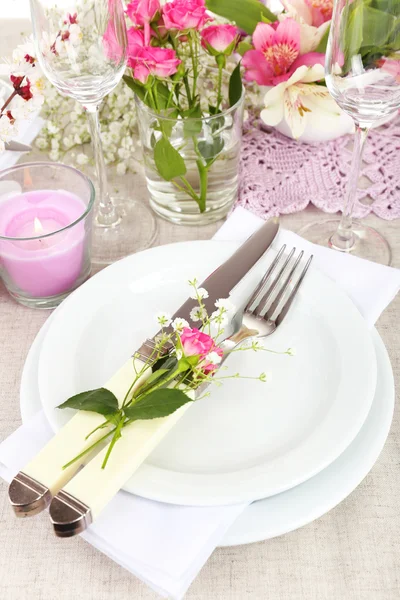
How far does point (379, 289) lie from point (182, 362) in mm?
291

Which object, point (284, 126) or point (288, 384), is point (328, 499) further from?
point (284, 126)

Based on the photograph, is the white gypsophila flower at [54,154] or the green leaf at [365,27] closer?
the green leaf at [365,27]

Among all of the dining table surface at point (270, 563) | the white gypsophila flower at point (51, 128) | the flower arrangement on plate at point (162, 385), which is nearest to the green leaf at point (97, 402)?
the flower arrangement on plate at point (162, 385)

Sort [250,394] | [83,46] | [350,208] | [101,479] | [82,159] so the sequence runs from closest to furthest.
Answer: [101,479] < [250,394] < [83,46] < [350,208] < [82,159]

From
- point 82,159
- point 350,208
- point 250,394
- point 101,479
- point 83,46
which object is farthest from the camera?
point 82,159

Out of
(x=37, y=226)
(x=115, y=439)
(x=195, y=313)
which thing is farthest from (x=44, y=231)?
(x=115, y=439)

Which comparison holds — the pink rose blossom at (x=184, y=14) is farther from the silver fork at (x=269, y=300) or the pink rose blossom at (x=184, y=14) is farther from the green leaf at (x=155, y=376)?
the green leaf at (x=155, y=376)

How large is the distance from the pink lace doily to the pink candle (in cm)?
26

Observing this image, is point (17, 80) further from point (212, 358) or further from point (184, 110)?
point (212, 358)

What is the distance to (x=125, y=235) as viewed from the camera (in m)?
0.89

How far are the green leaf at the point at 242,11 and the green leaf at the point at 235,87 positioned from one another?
17 cm

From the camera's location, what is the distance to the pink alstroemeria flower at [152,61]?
0.75 meters

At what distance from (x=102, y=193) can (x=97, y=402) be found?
44cm

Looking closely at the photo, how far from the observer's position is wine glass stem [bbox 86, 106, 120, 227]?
0.83 meters
